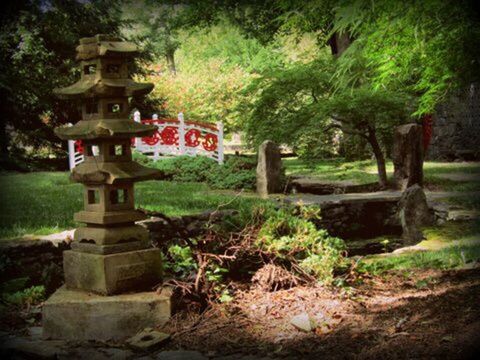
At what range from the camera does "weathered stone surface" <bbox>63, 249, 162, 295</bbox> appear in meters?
4.34

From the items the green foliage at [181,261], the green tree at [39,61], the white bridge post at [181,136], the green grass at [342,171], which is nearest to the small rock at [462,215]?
the green grass at [342,171]

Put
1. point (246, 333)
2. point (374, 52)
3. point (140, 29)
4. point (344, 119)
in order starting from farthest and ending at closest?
point (140, 29) < point (344, 119) < point (374, 52) < point (246, 333)

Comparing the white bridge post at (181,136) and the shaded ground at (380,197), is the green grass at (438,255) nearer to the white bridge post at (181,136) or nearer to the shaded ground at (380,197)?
the shaded ground at (380,197)

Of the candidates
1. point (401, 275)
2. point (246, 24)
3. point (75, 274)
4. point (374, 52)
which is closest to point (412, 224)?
point (401, 275)

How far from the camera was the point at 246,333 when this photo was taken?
13.2ft

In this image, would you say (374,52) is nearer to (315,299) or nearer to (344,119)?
(315,299)

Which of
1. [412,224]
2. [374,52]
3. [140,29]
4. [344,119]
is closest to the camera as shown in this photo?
[374,52]

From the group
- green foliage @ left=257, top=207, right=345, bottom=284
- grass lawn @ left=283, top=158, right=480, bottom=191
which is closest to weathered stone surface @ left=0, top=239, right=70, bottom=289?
green foliage @ left=257, top=207, right=345, bottom=284

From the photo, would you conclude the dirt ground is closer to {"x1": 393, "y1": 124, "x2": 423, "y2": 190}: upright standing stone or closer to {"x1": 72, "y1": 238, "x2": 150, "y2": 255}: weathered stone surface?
{"x1": 72, "y1": 238, "x2": 150, "y2": 255}: weathered stone surface

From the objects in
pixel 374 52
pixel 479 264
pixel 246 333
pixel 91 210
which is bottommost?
pixel 246 333

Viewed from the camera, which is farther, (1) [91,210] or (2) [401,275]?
(2) [401,275]

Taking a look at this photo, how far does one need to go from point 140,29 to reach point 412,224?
50.0ft

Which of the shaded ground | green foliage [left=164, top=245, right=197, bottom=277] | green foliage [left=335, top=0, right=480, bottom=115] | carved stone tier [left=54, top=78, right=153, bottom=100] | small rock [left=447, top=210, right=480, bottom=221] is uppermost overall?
green foliage [left=335, top=0, right=480, bottom=115]

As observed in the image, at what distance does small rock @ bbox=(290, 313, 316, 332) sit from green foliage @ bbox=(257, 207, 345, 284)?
0.82 metres
